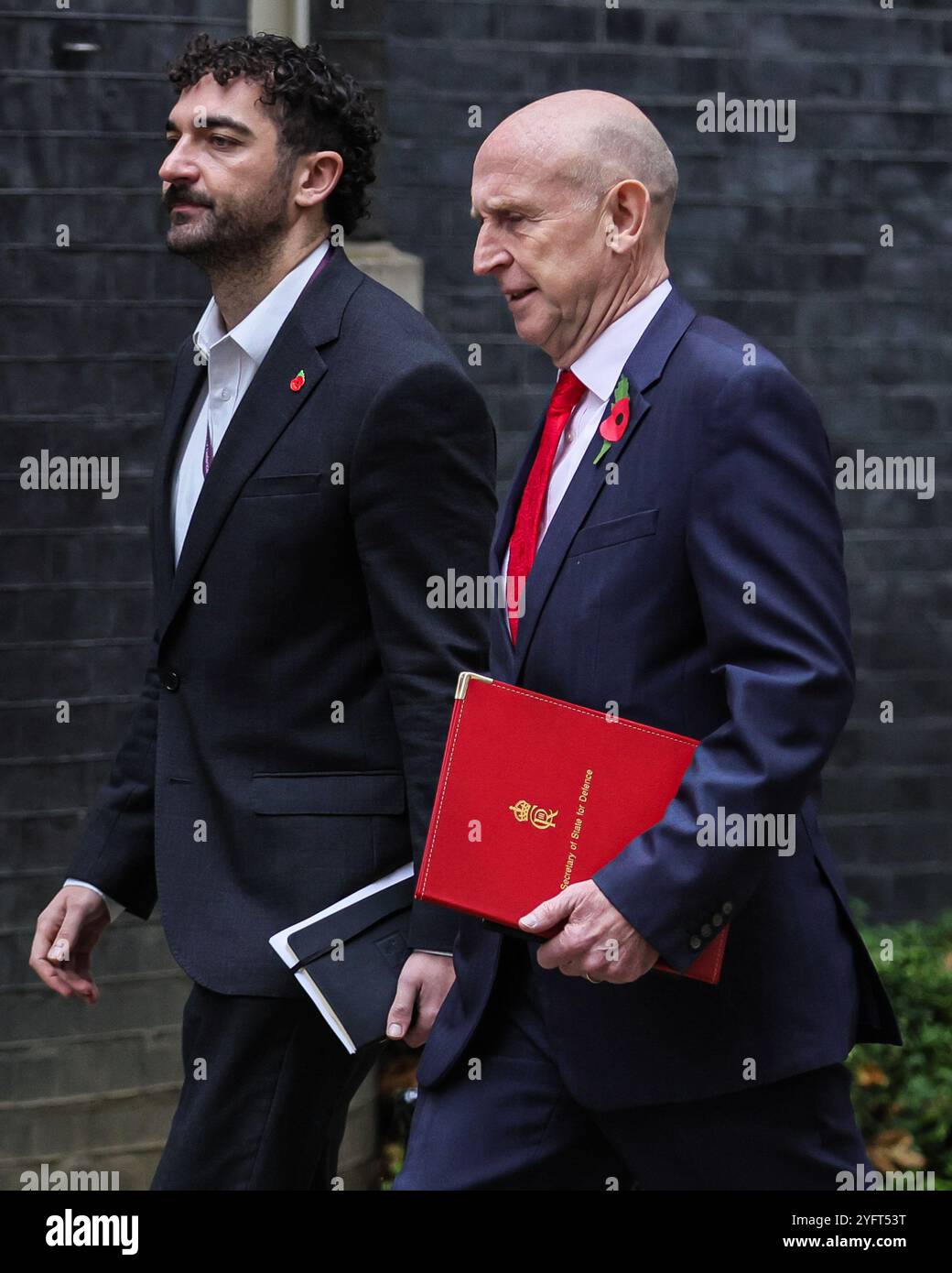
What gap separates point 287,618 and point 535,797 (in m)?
0.88

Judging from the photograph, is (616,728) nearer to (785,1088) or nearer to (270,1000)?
(785,1088)

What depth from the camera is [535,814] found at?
2676mm

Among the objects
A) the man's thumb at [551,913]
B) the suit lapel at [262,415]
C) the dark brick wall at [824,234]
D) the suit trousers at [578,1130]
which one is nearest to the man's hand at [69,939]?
the suit lapel at [262,415]

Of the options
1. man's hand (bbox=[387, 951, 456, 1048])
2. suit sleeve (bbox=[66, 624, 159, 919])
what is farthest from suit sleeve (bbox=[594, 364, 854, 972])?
suit sleeve (bbox=[66, 624, 159, 919])

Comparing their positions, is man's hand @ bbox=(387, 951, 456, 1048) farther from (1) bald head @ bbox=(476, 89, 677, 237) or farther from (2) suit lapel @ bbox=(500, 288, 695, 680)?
(1) bald head @ bbox=(476, 89, 677, 237)

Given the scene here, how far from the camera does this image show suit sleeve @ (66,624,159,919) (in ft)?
12.6

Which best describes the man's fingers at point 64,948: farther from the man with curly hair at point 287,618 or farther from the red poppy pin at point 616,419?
the red poppy pin at point 616,419

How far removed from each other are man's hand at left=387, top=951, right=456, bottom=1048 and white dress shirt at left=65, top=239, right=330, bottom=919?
2.84 feet

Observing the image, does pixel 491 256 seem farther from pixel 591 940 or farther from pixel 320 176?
pixel 591 940

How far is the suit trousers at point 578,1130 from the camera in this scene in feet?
9.21

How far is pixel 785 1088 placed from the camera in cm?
281

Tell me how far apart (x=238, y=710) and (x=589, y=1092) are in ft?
3.33

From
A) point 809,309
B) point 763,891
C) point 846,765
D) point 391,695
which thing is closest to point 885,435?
point 809,309
